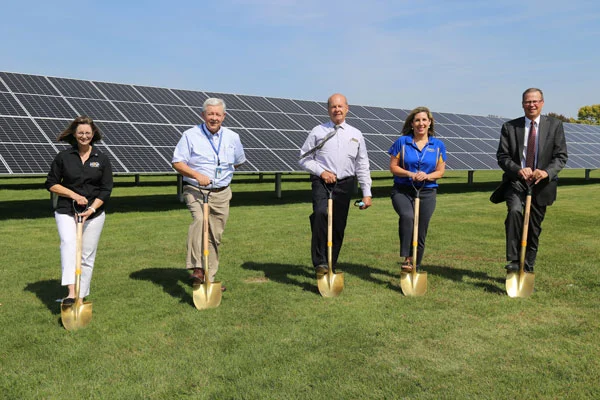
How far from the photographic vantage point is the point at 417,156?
21.8 ft

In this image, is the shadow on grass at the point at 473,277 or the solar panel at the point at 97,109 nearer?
the shadow on grass at the point at 473,277

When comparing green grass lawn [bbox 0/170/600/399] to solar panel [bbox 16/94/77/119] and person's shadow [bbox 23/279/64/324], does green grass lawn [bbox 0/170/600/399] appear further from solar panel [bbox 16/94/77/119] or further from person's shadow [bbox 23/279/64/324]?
solar panel [bbox 16/94/77/119]

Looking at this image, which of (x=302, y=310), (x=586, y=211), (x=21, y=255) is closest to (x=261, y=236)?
(x=21, y=255)

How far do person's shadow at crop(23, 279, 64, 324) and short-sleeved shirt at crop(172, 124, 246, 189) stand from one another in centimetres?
188

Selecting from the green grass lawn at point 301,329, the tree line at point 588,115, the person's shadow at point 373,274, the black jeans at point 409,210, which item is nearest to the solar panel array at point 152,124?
the green grass lawn at point 301,329

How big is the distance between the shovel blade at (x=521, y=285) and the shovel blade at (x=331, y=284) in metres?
1.80

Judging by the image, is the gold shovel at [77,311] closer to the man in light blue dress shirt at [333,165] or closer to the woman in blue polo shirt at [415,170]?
the man in light blue dress shirt at [333,165]

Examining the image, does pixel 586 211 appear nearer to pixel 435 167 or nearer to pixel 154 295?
pixel 435 167

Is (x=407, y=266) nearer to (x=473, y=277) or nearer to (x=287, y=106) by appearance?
(x=473, y=277)

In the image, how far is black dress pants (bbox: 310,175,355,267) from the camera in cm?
655

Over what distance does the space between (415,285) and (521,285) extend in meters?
1.13

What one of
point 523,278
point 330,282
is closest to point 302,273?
point 330,282

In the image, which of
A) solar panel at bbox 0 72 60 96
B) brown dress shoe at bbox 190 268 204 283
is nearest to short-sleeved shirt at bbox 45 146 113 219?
brown dress shoe at bbox 190 268 204 283

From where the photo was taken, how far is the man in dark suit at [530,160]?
6.36 m
